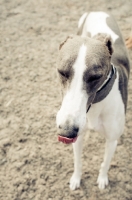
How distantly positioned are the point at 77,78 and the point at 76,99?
0.11 m

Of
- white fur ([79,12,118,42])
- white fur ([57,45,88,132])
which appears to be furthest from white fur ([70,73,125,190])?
white fur ([79,12,118,42])

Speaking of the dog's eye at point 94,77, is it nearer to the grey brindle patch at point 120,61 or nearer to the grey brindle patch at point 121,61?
the grey brindle patch at point 120,61

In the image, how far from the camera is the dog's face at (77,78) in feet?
4.98

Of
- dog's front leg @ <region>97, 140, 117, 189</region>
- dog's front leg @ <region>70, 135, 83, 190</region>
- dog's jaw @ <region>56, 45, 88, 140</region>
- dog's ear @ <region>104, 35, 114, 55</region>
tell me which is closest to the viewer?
dog's jaw @ <region>56, 45, 88, 140</region>

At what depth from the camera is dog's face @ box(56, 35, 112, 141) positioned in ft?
4.98

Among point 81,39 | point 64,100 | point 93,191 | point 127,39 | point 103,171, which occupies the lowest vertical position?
point 93,191

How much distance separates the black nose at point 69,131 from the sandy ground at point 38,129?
39.2 inches

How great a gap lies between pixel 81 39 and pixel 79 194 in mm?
1321

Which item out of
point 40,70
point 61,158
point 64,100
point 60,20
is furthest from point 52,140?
point 60,20

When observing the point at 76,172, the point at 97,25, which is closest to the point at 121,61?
the point at 97,25

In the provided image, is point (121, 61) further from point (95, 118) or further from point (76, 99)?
point (76, 99)

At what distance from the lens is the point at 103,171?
2379 millimetres

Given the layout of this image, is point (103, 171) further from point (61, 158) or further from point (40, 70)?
point (40, 70)

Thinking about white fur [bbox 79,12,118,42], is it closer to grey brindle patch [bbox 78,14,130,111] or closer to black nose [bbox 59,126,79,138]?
Answer: grey brindle patch [bbox 78,14,130,111]
